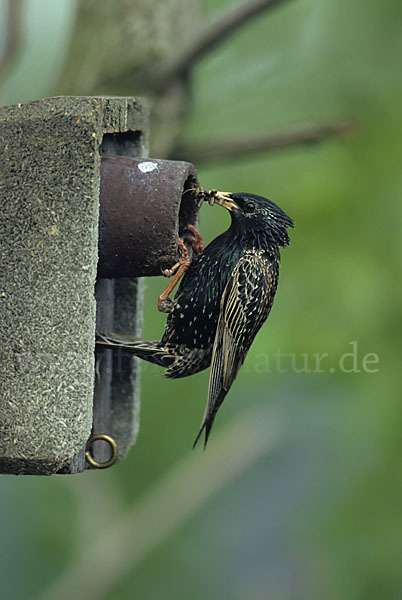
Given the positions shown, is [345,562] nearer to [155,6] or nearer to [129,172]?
[155,6]

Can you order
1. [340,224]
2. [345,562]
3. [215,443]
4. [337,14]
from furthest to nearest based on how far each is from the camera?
1. [215,443]
2. [345,562]
3. [337,14]
4. [340,224]

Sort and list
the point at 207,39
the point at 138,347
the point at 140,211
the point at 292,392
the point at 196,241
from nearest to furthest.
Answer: the point at 140,211, the point at 138,347, the point at 196,241, the point at 207,39, the point at 292,392

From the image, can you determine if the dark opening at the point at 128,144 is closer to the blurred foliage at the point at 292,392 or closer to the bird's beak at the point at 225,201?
the bird's beak at the point at 225,201

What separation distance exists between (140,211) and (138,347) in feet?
1.64

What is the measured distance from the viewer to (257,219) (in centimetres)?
312

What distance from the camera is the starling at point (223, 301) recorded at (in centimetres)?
298

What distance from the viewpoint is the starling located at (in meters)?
2.98

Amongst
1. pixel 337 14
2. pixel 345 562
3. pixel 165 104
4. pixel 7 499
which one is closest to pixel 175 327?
pixel 165 104

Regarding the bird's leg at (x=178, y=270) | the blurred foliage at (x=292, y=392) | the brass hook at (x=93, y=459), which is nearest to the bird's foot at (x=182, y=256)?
the bird's leg at (x=178, y=270)

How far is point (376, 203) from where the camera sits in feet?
18.7

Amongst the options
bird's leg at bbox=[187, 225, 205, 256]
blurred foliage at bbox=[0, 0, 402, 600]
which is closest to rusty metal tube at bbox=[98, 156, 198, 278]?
bird's leg at bbox=[187, 225, 205, 256]

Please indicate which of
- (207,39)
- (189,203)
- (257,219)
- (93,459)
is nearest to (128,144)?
(189,203)

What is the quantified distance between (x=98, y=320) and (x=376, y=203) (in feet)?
10.2

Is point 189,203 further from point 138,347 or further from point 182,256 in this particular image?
point 138,347
